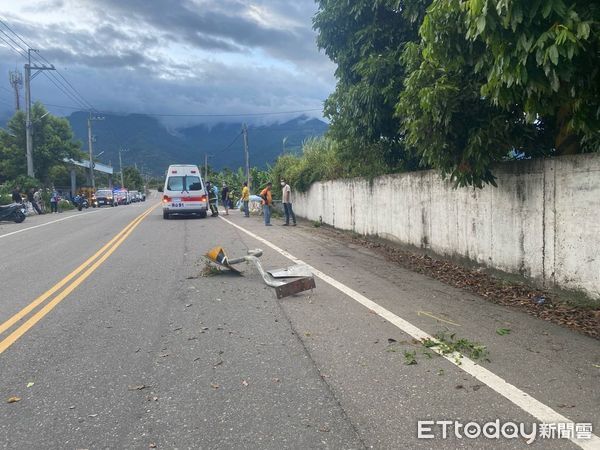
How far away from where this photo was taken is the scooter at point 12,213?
2347 centimetres

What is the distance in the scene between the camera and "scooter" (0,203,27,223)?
23.5m

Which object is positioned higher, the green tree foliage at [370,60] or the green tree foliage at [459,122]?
the green tree foliage at [370,60]

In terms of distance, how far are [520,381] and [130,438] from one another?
286 centimetres

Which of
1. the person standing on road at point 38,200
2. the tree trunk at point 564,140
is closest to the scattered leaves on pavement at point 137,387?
the tree trunk at point 564,140

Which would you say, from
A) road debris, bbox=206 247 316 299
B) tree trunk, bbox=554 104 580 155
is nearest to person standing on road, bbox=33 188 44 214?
road debris, bbox=206 247 316 299

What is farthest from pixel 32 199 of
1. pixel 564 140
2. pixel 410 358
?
pixel 410 358

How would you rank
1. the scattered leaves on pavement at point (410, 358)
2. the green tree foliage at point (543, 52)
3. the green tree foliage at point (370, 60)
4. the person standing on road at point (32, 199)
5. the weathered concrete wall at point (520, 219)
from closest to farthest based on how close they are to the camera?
the green tree foliage at point (543, 52), the scattered leaves on pavement at point (410, 358), the weathered concrete wall at point (520, 219), the green tree foliage at point (370, 60), the person standing on road at point (32, 199)

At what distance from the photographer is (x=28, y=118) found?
121 ft

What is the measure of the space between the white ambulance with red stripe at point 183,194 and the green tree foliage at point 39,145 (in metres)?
24.1

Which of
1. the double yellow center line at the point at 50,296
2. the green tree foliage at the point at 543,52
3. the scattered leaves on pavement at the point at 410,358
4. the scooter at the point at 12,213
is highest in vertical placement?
the green tree foliage at the point at 543,52

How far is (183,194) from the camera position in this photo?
2250 cm

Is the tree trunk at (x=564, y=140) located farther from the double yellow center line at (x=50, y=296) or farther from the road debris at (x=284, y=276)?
the double yellow center line at (x=50, y=296)

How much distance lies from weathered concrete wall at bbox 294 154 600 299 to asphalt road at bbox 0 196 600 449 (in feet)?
3.25

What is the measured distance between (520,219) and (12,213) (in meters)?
23.2
